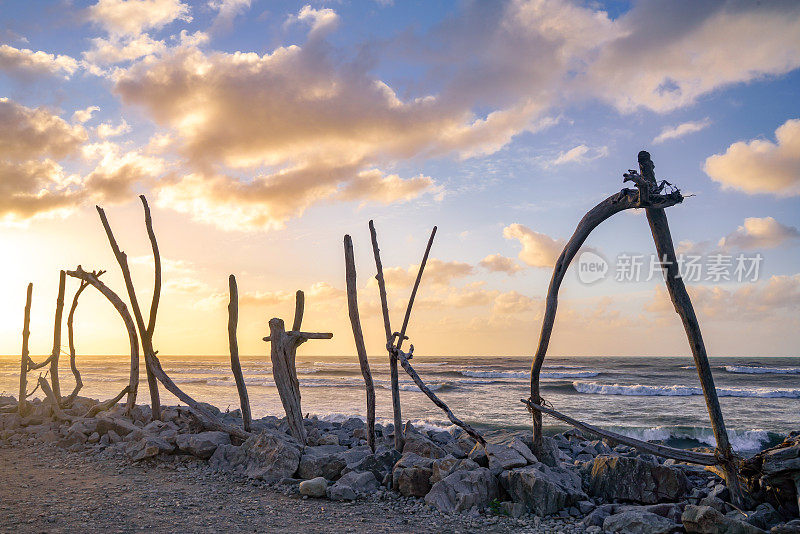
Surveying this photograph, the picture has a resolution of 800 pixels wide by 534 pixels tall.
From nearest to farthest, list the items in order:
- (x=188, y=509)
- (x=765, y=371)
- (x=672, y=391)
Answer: (x=188, y=509)
(x=672, y=391)
(x=765, y=371)

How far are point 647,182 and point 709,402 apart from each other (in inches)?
104

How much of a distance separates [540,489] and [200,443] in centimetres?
543

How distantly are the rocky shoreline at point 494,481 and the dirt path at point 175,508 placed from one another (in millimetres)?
99

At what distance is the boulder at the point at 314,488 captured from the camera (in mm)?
6523

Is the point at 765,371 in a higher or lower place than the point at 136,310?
lower

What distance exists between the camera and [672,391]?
85.9 ft

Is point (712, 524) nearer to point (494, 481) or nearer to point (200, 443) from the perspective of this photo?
point (494, 481)

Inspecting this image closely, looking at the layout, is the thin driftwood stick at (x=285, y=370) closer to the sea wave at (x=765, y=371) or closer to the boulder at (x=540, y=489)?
the boulder at (x=540, y=489)

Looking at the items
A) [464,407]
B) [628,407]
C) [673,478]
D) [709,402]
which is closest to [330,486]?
[673,478]

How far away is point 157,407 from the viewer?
34.2 feet

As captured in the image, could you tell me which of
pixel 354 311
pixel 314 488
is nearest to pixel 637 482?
pixel 314 488

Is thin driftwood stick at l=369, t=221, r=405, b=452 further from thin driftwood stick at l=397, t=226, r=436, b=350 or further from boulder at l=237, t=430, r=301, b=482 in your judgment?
boulder at l=237, t=430, r=301, b=482

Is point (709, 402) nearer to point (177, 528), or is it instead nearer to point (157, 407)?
point (177, 528)

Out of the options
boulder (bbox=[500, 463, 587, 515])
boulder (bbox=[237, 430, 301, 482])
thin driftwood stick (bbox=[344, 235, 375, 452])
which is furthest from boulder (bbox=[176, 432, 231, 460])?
boulder (bbox=[500, 463, 587, 515])
